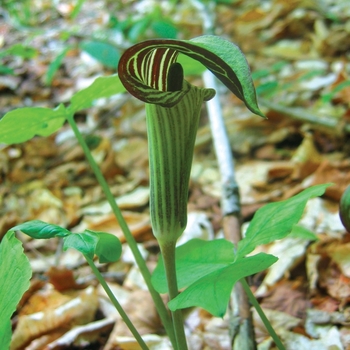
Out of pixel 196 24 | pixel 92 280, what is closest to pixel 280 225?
pixel 92 280

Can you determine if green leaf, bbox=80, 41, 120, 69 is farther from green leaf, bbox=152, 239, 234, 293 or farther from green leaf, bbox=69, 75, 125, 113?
green leaf, bbox=152, 239, 234, 293

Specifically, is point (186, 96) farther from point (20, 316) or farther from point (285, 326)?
point (20, 316)

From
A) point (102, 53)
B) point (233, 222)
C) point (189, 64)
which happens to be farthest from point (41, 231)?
point (102, 53)

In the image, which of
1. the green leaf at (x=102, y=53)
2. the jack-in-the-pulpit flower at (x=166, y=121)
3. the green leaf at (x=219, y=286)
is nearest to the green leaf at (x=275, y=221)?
the green leaf at (x=219, y=286)

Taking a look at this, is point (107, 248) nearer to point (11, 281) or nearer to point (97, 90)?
point (11, 281)

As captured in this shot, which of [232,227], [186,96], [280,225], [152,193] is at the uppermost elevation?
[186,96]

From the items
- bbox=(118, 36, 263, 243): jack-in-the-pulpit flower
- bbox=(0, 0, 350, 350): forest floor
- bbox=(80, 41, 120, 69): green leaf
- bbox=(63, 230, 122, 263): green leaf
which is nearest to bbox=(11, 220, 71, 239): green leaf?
bbox=(63, 230, 122, 263): green leaf

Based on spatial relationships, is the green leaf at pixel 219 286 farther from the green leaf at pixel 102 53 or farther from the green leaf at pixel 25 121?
the green leaf at pixel 102 53
